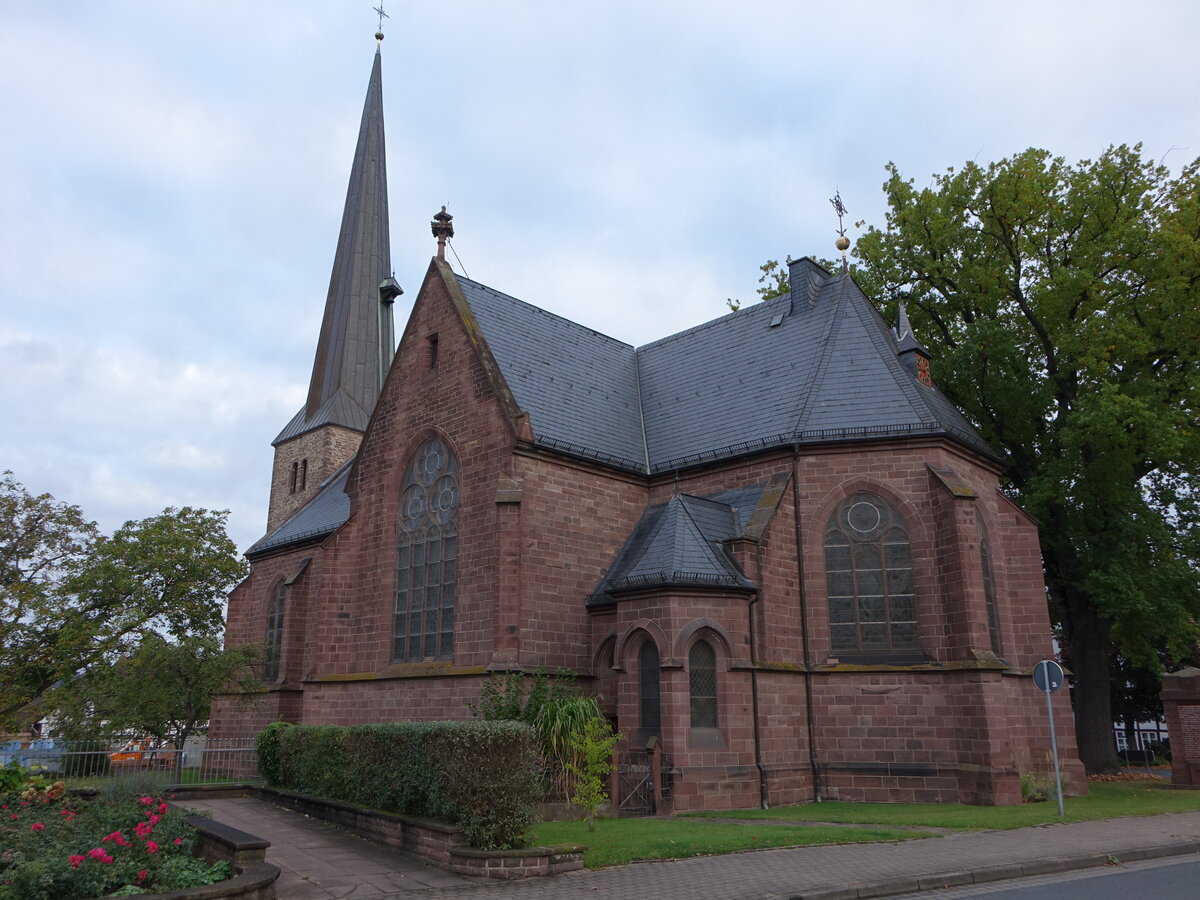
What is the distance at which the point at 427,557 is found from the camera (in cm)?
2206

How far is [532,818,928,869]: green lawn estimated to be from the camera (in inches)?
437

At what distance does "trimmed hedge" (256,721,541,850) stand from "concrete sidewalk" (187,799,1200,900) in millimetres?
676

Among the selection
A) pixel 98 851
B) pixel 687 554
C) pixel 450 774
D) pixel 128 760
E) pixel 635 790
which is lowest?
pixel 635 790

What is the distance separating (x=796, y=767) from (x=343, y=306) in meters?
31.0

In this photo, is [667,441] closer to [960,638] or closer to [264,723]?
[960,638]

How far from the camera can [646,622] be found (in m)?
17.5

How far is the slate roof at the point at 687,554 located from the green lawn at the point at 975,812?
429 centimetres

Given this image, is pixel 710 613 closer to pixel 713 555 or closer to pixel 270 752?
pixel 713 555

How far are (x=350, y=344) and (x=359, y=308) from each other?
6.15 feet

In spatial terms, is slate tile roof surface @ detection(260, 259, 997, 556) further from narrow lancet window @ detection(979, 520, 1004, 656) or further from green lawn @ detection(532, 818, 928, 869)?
green lawn @ detection(532, 818, 928, 869)

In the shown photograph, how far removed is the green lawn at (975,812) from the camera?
46.1 feet

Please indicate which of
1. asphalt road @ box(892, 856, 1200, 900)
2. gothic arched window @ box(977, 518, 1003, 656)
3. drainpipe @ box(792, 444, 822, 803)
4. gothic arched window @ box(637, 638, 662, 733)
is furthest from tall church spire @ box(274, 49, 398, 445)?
asphalt road @ box(892, 856, 1200, 900)

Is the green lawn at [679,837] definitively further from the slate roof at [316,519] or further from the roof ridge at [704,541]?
the slate roof at [316,519]

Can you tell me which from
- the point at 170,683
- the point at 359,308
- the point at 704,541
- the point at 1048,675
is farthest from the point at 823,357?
the point at 359,308
